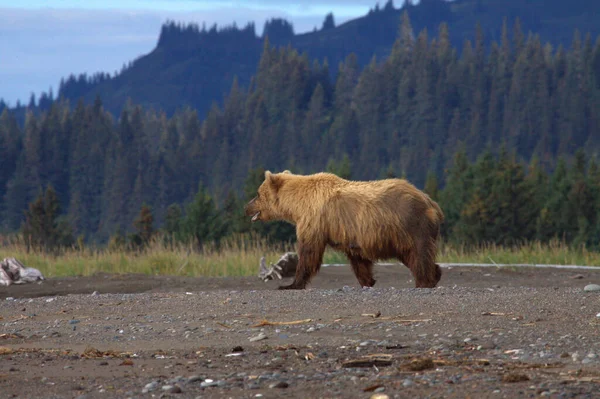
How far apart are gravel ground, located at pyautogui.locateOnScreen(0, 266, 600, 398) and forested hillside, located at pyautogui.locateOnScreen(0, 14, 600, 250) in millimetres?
99335

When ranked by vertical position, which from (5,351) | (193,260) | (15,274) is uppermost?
(5,351)

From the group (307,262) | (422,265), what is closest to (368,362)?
(422,265)

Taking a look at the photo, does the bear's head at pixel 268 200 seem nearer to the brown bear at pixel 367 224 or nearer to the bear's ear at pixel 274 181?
the bear's ear at pixel 274 181

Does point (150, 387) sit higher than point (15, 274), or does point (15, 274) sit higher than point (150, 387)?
point (150, 387)

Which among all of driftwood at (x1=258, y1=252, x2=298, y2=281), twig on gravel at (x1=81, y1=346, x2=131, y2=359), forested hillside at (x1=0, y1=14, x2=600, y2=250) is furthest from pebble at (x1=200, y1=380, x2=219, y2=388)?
forested hillside at (x1=0, y1=14, x2=600, y2=250)

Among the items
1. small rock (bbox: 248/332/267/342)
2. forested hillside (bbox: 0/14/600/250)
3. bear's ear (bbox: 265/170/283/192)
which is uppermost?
bear's ear (bbox: 265/170/283/192)

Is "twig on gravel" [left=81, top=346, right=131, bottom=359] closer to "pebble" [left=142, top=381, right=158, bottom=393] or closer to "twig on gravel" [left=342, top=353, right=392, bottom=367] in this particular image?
"pebble" [left=142, top=381, right=158, bottom=393]

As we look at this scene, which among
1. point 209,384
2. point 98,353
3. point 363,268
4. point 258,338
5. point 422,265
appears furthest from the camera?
point 363,268

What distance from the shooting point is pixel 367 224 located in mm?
11414

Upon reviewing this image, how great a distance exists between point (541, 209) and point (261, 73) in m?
102

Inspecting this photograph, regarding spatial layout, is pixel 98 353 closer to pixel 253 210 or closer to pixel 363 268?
pixel 363 268

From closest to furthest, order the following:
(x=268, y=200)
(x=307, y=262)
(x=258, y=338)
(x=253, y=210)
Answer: (x=258, y=338), (x=307, y=262), (x=268, y=200), (x=253, y=210)

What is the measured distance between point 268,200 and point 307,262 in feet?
5.43

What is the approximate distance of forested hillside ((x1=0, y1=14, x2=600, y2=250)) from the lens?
121 m
